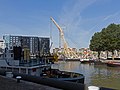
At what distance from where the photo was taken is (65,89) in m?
9.40

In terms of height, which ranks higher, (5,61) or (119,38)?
(119,38)

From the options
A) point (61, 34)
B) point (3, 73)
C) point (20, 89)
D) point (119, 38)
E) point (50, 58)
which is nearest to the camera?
point (20, 89)

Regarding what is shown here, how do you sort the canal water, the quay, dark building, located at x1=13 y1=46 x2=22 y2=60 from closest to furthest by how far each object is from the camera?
the quay → dark building, located at x1=13 y1=46 x2=22 y2=60 → the canal water

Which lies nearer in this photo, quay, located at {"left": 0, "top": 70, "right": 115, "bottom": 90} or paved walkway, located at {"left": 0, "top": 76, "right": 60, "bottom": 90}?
quay, located at {"left": 0, "top": 70, "right": 115, "bottom": 90}

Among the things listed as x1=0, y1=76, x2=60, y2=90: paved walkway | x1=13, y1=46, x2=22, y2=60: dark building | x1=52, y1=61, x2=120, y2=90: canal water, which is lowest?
x1=52, y1=61, x2=120, y2=90: canal water

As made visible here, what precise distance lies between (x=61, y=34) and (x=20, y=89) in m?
114

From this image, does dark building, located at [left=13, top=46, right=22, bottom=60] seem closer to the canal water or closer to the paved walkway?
the canal water

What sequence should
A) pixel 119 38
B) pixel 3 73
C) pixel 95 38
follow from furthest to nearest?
pixel 95 38
pixel 119 38
pixel 3 73

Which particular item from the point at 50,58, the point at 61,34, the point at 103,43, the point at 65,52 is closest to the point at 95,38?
the point at 103,43

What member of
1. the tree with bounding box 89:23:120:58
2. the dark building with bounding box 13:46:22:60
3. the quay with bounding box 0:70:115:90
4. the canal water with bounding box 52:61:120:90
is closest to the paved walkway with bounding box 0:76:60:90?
the quay with bounding box 0:70:115:90

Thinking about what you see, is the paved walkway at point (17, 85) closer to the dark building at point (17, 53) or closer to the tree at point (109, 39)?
the dark building at point (17, 53)

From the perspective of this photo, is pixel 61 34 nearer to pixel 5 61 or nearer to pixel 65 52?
pixel 65 52

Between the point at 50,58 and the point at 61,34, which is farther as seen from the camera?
the point at 61,34

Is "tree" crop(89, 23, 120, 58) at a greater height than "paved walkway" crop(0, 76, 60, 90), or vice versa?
"tree" crop(89, 23, 120, 58)
